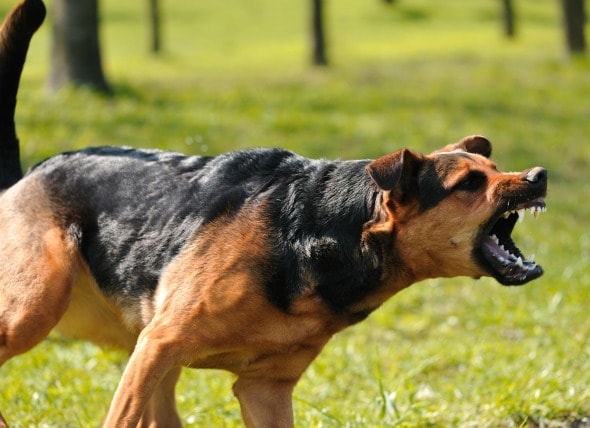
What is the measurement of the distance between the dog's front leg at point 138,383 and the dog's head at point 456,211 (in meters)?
1.31

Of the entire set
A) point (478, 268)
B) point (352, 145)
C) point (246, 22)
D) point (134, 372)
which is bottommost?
point (246, 22)

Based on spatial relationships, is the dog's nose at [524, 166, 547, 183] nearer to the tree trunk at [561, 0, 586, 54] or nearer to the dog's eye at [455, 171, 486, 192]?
the dog's eye at [455, 171, 486, 192]

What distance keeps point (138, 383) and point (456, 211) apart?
71.4 inches

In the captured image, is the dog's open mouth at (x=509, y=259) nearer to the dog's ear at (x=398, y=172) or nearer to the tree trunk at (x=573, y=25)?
the dog's ear at (x=398, y=172)

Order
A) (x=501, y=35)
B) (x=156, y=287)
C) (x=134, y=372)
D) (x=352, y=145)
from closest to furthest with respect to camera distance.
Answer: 1. (x=134, y=372)
2. (x=156, y=287)
3. (x=352, y=145)
4. (x=501, y=35)

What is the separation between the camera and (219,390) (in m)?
6.72

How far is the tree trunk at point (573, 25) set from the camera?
2172 centimetres

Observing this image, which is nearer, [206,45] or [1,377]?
[1,377]

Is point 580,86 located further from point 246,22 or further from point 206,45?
point 246,22

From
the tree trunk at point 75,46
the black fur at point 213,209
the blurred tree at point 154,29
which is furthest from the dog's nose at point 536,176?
the blurred tree at point 154,29

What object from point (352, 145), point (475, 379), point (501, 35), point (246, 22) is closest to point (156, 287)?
point (475, 379)

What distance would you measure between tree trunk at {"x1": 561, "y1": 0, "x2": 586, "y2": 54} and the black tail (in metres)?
18.0

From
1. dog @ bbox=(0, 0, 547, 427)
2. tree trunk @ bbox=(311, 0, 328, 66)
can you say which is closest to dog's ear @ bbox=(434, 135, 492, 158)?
dog @ bbox=(0, 0, 547, 427)

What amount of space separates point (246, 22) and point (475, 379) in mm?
33892
